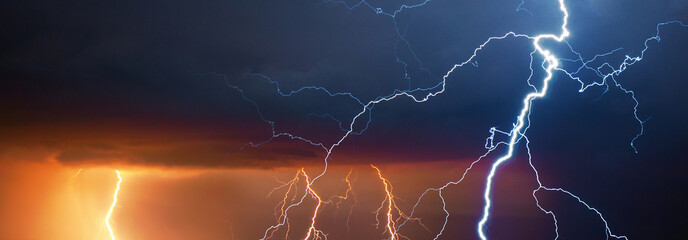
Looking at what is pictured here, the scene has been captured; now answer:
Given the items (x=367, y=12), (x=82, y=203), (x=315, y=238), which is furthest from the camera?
(x=82, y=203)

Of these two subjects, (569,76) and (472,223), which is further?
(472,223)

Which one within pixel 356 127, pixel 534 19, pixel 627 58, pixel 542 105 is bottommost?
pixel 356 127

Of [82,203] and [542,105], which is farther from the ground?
[542,105]

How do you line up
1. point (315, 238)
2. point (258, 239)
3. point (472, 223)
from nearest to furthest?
point (472, 223)
point (315, 238)
point (258, 239)

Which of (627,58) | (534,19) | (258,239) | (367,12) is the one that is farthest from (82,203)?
(627,58)

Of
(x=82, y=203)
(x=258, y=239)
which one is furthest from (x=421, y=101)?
(x=82, y=203)

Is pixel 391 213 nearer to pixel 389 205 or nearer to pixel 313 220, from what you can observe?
pixel 389 205

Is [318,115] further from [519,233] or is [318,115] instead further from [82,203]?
[82,203]

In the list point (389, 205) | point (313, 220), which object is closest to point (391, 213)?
point (389, 205)

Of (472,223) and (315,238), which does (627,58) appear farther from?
(315,238)
